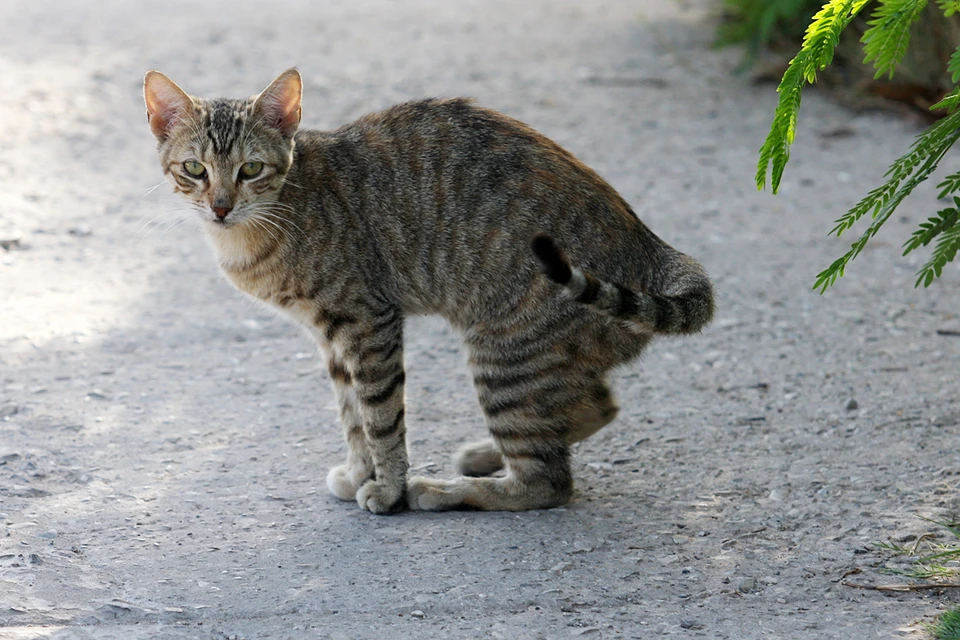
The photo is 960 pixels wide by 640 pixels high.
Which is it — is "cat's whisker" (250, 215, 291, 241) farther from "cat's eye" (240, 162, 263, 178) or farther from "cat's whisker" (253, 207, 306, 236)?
"cat's eye" (240, 162, 263, 178)

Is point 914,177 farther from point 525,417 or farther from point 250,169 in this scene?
point 250,169

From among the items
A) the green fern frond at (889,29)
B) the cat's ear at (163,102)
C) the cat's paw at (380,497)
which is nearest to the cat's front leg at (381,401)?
the cat's paw at (380,497)

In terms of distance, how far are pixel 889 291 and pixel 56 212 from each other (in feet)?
17.0

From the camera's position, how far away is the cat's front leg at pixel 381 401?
166 inches

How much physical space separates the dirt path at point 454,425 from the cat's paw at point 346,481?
93 mm

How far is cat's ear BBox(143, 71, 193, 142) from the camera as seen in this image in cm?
423

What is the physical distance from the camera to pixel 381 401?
426 cm

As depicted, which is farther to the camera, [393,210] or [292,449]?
[292,449]

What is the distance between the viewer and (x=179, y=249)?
6930mm

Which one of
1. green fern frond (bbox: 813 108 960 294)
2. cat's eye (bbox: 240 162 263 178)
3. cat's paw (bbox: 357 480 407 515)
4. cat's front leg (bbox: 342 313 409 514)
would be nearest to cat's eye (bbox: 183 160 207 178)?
cat's eye (bbox: 240 162 263 178)

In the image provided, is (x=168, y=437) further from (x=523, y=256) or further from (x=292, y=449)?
(x=523, y=256)

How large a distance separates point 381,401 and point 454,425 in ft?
3.09

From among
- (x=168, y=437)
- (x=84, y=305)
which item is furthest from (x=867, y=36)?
(x=84, y=305)

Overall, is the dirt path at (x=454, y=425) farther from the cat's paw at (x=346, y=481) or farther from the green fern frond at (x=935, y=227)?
the green fern frond at (x=935, y=227)
